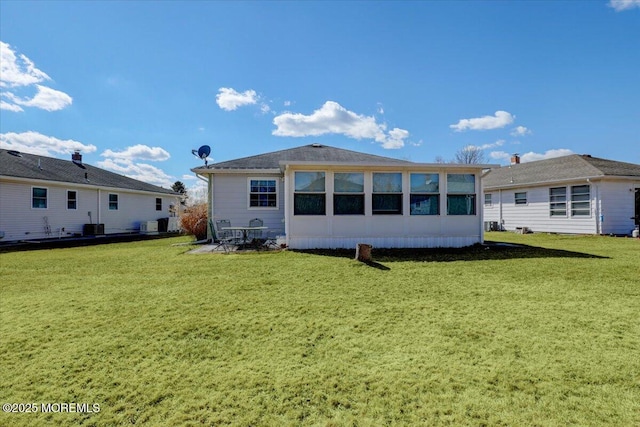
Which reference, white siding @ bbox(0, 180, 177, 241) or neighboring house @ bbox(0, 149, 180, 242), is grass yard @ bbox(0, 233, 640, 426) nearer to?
white siding @ bbox(0, 180, 177, 241)

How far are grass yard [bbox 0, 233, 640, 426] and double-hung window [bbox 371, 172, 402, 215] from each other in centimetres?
392

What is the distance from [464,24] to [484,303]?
Answer: 1133 cm

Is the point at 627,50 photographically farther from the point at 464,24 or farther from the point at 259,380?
the point at 259,380

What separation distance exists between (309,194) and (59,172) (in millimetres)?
16613

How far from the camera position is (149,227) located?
Answer: 19.9m

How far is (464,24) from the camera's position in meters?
11.2

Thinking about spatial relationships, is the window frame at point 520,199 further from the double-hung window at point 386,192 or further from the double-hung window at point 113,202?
the double-hung window at point 113,202

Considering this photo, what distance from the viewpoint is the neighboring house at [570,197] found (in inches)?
565

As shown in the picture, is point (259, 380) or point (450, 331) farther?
point (450, 331)

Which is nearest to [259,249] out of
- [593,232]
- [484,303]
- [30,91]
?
[484,303]

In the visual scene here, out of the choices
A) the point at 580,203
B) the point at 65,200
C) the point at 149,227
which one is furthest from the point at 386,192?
the point at 65,200

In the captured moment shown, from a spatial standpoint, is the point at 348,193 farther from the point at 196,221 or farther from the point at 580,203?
the point at 580,203

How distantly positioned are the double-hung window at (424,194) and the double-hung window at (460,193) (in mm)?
425

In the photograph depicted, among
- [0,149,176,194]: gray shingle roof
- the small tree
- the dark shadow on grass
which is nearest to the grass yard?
the dark shadow on grass
